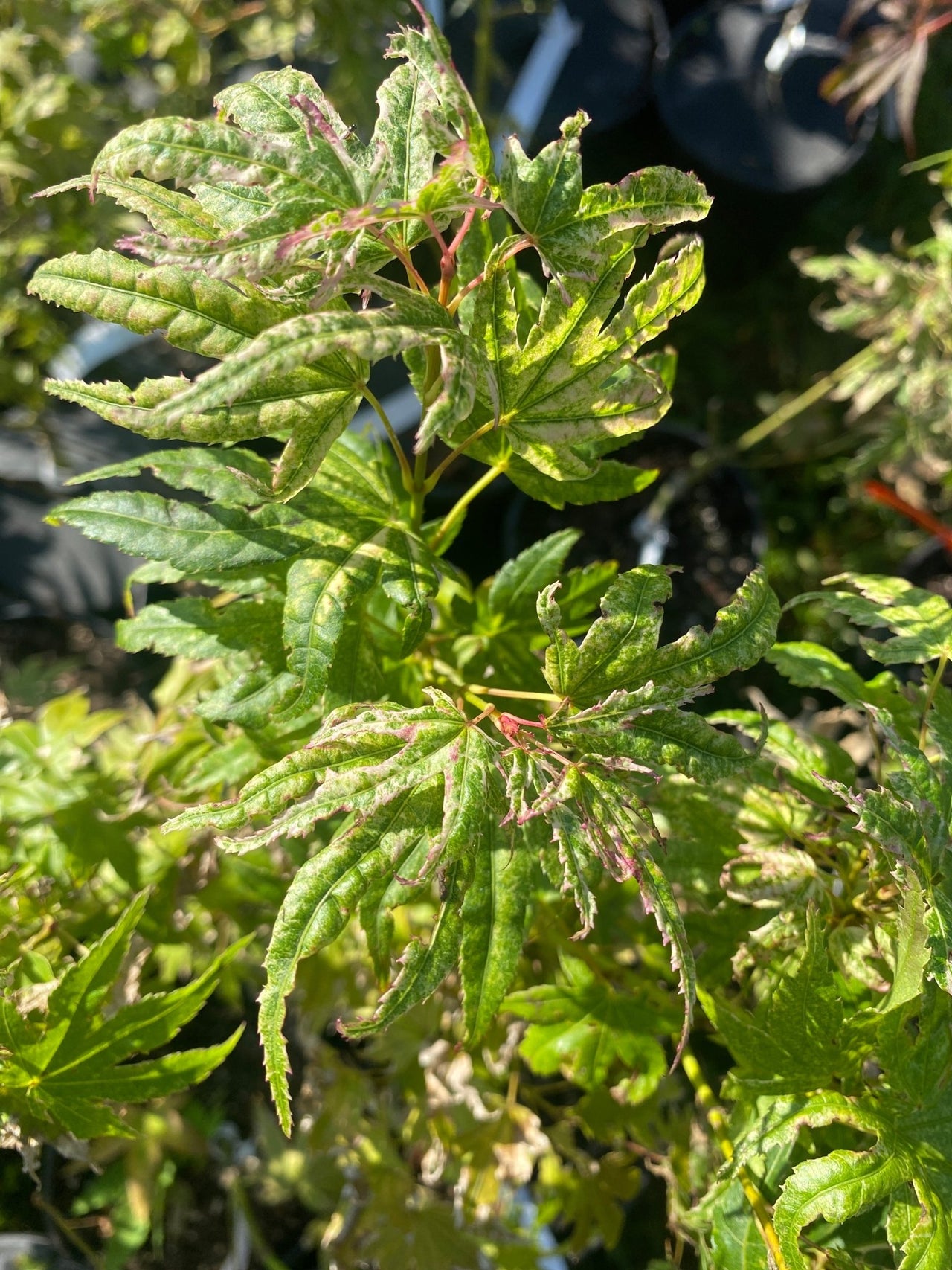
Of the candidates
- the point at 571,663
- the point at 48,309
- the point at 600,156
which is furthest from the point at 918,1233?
the point at 600,156

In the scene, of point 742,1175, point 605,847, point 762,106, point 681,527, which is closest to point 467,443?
point 605,847

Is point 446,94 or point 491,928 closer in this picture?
point 446,94

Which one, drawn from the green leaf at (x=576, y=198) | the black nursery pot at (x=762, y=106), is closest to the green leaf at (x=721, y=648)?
the green leaf at (x=576, y=198)

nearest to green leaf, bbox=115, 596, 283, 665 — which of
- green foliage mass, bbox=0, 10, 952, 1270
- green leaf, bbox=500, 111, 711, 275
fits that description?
green foliage mass, bbox=0, 10, 952, 1270

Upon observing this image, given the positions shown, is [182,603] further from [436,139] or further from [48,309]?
[48,309]

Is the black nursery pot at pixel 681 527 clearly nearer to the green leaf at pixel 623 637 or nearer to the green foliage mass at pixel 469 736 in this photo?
the green foliage mass at pixel 469 736

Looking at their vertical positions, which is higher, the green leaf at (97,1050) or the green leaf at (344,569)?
the green leaf at (344,569)

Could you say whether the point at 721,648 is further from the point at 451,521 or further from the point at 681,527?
the point at 681,527
